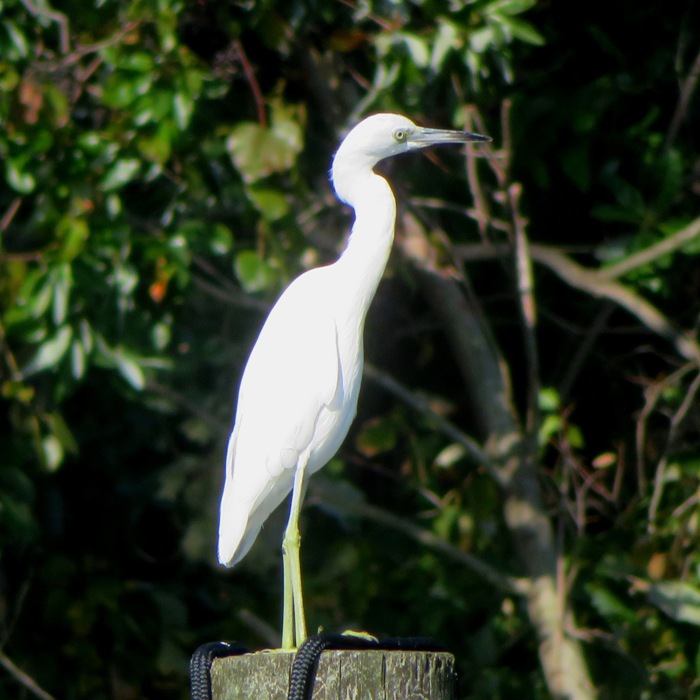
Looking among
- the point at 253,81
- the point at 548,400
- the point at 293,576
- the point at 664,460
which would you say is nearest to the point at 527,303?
the point at 548,400

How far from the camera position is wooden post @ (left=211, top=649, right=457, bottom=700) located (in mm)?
1827

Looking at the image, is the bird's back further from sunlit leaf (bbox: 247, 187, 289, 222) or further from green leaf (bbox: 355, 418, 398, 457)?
green leaf (bbox: 355, 418, 398, 457)

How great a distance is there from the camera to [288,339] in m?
2.62

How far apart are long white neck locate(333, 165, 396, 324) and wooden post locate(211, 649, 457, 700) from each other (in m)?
0.91

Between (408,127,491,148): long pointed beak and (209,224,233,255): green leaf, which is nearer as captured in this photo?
(408,127,491,148): long pointed beak

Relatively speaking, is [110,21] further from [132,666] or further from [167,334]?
[132,666]

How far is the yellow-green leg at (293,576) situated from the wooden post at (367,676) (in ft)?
1.50

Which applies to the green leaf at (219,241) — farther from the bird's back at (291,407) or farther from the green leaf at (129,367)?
the bird's back at (291,407)

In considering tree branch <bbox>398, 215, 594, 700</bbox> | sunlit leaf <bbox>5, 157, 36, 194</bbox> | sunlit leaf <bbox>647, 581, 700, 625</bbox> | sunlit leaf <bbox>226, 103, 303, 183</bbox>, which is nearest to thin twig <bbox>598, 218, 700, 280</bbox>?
tree branch <bbox>398, 215, 594, 700</bbox>

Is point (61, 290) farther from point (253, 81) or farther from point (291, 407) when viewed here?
point (291, 407)

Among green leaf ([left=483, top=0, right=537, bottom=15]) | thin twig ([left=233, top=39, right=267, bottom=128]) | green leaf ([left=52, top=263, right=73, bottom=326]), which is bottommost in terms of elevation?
green leaf ([left=52, top=263, right=73, bottom=326])

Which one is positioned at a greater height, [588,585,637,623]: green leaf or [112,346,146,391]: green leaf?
[112,346,146,391]: green leaf

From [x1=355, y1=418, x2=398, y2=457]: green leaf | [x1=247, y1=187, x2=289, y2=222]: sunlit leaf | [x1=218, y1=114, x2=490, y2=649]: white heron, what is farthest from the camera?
[x1=355, y1=418, x2=398, y2=457]: green leaf

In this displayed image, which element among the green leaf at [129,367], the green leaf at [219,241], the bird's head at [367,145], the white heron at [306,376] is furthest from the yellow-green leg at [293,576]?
the green leaf at [219,241]
